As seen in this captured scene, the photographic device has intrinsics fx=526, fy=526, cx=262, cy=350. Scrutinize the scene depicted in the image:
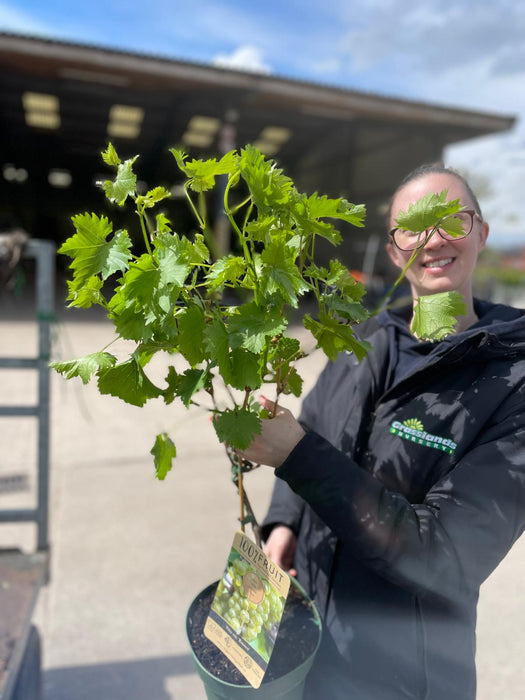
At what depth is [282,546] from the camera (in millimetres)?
1389

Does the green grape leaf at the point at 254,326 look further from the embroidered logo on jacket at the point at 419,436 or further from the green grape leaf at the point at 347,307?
the embroidered logo on jacket at the point at 419,436

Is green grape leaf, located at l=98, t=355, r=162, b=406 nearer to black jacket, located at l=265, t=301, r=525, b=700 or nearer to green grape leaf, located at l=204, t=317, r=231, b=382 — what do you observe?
green grape leaf, located at l=204, t=317, r=231, b=382

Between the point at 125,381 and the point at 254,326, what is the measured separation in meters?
0.23

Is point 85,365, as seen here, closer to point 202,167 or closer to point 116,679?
point 202,167

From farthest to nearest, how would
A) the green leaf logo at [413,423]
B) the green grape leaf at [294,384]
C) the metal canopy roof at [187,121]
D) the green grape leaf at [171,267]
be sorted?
the metal canopy roof at [187,121], the green leaf logo at [413,423], the green grape leaf at [294,384], the green grape leaf at [171,267]

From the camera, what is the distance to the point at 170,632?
2.39m

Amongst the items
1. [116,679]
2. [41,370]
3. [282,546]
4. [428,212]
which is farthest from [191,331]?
[116,679]

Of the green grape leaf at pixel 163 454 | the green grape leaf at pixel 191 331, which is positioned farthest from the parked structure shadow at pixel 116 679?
the green grape leaf at pixel 191 331

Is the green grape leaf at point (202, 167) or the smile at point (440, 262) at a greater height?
the green grape leaf at point (202, 167)

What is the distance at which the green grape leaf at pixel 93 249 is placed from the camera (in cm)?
80

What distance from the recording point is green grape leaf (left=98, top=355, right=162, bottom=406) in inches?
33.1

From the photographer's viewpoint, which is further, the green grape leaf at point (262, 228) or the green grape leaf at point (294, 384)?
the green grape leaf at point (294, 384)

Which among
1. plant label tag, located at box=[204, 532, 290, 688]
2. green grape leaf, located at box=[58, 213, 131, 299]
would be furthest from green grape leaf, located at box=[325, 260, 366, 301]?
plant label tag, located at box=[204, 532, 290, 688]

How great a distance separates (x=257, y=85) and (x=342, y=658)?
950 centimetres
